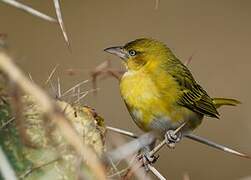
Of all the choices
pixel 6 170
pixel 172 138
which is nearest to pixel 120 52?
pixel 172 138

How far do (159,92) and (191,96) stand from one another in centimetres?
24

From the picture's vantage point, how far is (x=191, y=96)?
5051 mm

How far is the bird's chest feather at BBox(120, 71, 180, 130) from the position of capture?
4.83 m

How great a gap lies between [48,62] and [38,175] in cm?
659

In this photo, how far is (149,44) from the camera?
536cm

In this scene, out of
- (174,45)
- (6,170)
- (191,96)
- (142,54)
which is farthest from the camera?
(174,45)

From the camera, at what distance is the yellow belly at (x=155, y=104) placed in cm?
481

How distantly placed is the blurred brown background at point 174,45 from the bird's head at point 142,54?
2.65 metres

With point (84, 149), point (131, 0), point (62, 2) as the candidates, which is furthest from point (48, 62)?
point (84, 149)

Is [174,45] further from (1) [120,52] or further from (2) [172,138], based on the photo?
(2) [172,138]

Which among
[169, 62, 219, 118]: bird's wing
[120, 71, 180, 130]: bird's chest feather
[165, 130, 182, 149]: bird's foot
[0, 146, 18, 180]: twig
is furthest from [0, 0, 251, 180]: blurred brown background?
[0, 146, 18, 180]: twig

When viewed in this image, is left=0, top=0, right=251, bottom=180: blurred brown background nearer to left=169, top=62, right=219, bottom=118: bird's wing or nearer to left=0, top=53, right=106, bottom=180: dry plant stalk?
left=169, top=62, right=219, bottom=118: bird's wing

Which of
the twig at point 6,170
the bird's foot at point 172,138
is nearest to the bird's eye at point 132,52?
the bird's foot at point 172,138

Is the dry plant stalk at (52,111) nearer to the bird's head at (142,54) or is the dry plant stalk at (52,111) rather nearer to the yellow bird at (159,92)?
the yellow bird at (159,92)
